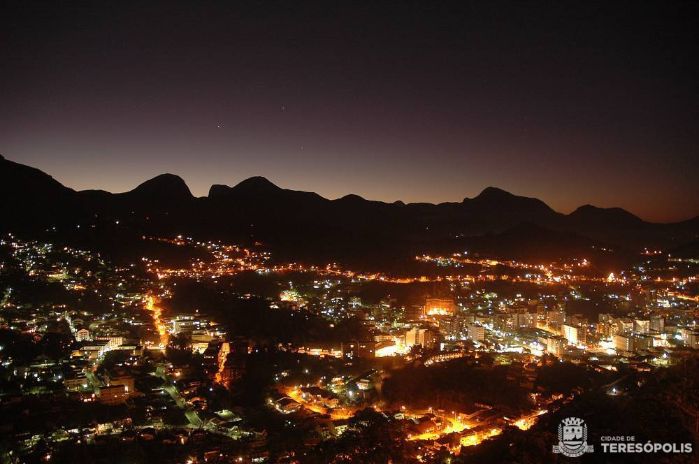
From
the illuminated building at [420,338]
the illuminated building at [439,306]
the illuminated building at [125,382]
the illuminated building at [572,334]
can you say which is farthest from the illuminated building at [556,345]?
the illuminated building at [125,382]

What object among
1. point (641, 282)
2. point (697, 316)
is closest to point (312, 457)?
point (697, 316)

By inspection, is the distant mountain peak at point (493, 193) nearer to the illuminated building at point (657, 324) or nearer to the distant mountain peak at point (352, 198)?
the distant mountain peak at point (352, 198)

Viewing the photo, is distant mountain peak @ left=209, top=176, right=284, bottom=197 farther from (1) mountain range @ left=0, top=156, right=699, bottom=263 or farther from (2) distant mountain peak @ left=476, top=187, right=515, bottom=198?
(2) distant mountain peak @ left=476, top=187, right=515, bottom=198

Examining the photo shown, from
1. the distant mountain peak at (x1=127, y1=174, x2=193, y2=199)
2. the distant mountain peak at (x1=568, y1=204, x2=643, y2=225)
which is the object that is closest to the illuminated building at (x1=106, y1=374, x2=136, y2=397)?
the distant mountain peak at (x1=127, y1=174, x2=193, y2=199)

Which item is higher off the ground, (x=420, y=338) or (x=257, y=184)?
(x=257, y=184)

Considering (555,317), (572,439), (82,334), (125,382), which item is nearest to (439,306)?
(555,317)

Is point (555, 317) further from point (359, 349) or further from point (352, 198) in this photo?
point (352, 198)
